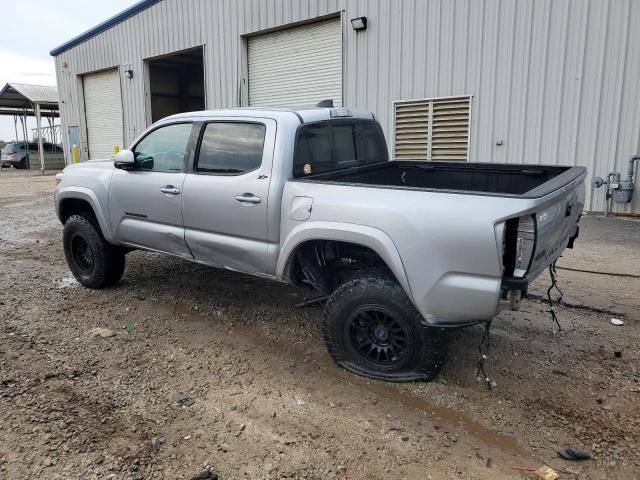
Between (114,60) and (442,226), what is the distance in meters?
17.7

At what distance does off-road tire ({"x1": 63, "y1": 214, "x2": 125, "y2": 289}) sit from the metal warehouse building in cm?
683

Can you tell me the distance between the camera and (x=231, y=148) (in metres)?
4.33

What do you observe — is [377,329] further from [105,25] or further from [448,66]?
[105,25]

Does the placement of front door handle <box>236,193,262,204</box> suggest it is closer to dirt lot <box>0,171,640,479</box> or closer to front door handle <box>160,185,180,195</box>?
front door handle <box>160,185,180,195</box>

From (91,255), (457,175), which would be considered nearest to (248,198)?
(457,175)

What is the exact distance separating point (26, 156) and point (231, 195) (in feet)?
99.0

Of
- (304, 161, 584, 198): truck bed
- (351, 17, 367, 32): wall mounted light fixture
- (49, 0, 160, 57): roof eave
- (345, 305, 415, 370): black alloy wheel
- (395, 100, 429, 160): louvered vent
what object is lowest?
(345, 305, 415, 370): black alloy wheel

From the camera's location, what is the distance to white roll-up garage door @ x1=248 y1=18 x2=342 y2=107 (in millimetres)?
11820

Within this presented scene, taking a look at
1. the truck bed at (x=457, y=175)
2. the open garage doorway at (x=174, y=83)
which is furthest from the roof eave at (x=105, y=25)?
the truck bed at (x=457, y=175)

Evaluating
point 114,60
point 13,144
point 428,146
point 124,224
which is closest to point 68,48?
point 114,60

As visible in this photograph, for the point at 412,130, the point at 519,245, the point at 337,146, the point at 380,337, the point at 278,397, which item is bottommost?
the point at 278,397

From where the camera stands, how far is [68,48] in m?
19.9

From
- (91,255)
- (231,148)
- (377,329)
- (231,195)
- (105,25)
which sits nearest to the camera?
(377,329)

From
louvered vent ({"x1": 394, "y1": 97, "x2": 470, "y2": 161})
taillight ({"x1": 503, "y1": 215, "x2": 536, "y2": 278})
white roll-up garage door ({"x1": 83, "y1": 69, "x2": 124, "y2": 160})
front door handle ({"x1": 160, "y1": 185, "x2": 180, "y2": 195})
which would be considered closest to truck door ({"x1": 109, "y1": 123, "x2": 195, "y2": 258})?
front door handle ({"x1": 160, "y1": 185, "x2": 180, "y2": 195})
